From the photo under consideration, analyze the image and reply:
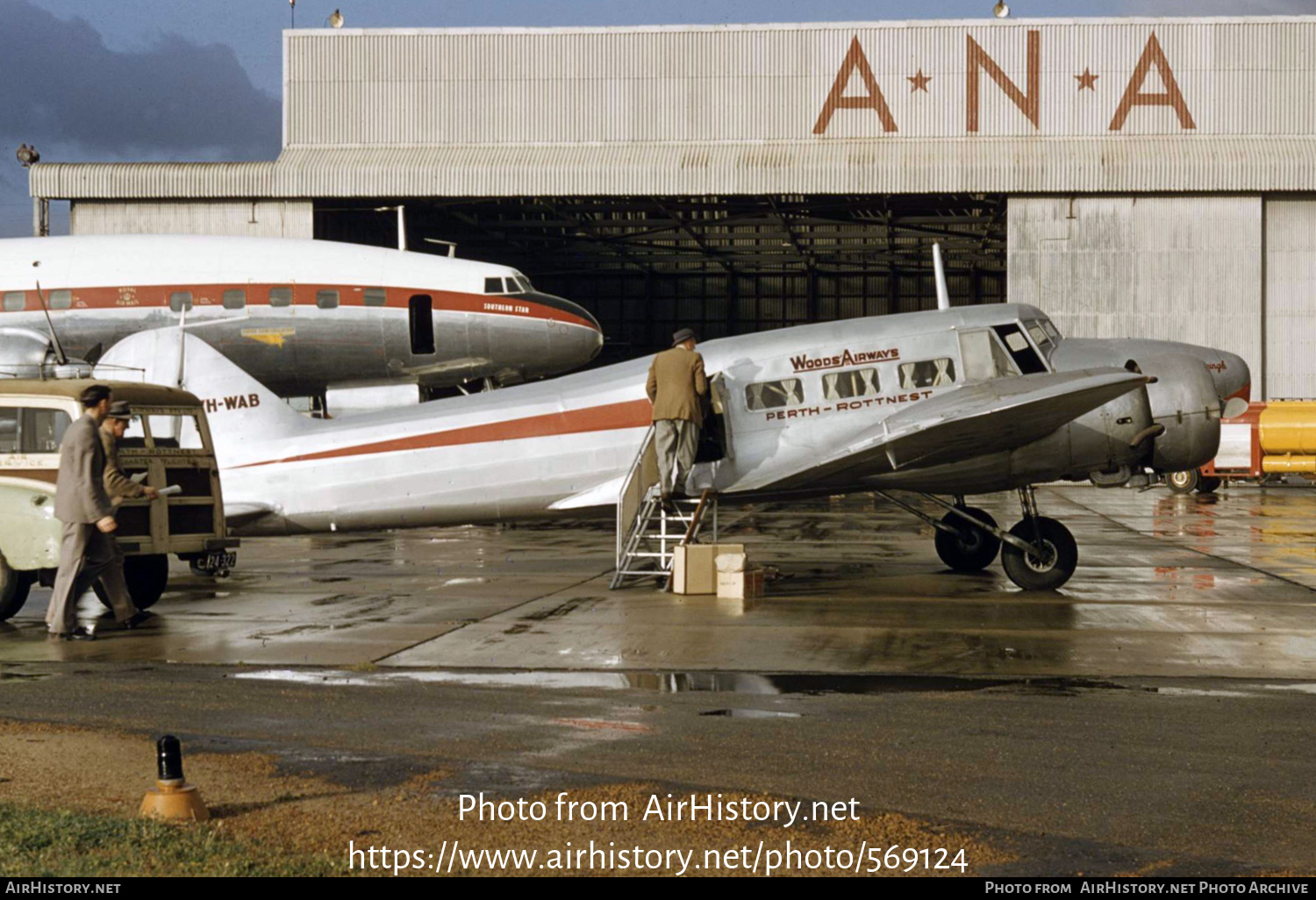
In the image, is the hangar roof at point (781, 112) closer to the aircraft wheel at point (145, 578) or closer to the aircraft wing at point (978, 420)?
the aircraft wing at point (978, 420)

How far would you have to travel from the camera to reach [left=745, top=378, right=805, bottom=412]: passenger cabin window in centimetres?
1592

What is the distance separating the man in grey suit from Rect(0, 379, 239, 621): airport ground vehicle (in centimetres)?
73

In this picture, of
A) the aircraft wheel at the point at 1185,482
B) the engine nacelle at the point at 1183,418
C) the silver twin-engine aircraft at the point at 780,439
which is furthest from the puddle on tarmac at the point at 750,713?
the aircraft wheel at the point at 1185,482

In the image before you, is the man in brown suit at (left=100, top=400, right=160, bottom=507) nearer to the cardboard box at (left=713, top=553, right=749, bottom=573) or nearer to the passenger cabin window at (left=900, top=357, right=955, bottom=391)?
the cardboard box at (left=713, top=553, right=749, bottom=573)

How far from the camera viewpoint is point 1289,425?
39125 millimetres

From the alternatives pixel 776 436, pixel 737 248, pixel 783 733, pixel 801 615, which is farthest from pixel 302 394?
pixel 737 248

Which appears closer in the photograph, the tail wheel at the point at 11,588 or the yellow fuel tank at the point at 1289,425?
the tail wheel at the point at 11,588

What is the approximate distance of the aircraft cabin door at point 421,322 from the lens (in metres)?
26.2

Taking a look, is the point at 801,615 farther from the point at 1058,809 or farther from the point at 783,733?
the point at 1058,809

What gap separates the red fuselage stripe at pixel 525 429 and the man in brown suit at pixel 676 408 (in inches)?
26.1

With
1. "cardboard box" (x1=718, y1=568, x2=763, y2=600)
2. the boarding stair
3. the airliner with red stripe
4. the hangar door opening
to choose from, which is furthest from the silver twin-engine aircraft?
the hangar door opening

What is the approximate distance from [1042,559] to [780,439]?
10.6 ft

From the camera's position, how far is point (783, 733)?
7934 mm
